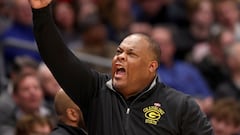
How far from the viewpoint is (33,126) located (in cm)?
596

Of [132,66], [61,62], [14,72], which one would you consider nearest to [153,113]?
[132,66]

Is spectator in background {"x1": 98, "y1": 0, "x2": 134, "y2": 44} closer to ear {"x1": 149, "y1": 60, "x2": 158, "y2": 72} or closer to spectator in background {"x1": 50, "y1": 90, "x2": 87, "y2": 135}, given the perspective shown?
spectator in background {"x1": 50, "y1": 90, "x2": 87, "y2": 135}

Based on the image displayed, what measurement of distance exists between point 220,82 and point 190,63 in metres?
0.57

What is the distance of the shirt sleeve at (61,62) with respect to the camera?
423 cm

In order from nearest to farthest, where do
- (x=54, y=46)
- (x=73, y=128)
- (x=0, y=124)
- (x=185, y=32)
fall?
(x=54, y=46) < (x=73, y=128) < (x=0, y=124) < (x=185, y=32)

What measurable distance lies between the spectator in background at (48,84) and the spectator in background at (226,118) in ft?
5.02

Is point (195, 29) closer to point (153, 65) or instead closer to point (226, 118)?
point (226, 118)

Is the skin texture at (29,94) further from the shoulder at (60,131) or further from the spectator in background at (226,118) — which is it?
the shoulder at (60,131)

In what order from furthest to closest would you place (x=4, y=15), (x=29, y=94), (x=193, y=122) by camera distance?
(x=4, y=15) < (x=29, y=94) < (x=193, y=122)

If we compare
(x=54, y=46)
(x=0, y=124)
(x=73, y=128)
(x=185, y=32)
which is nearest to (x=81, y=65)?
(x=54, y=46)

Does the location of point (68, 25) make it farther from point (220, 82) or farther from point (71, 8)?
point (220, 82)

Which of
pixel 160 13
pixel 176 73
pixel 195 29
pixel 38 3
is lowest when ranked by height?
pixel 176 73

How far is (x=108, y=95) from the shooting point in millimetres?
4539

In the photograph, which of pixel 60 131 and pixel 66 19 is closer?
pixel 60 131
